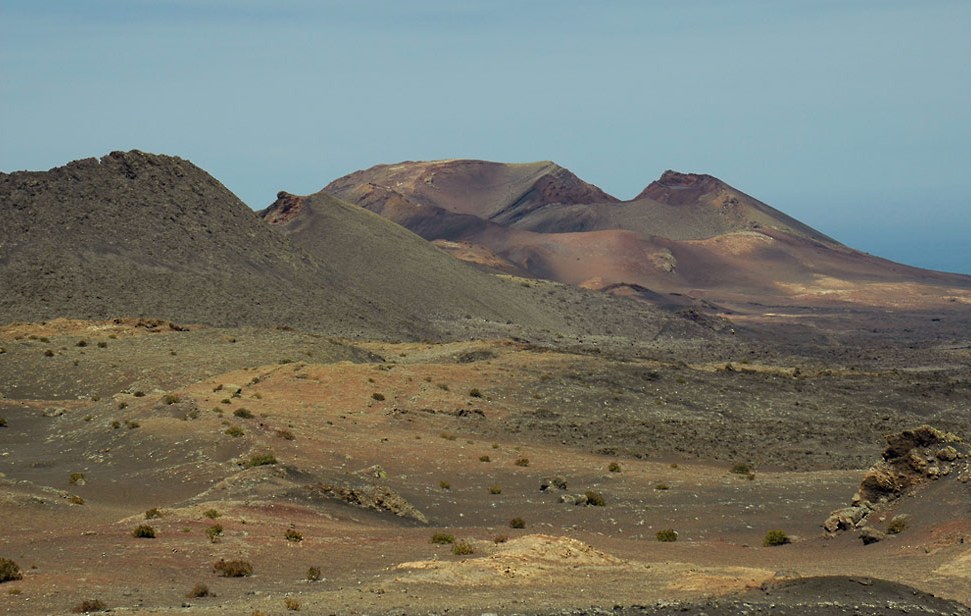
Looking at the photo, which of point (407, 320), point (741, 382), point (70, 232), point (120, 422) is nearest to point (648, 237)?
point (407, 320)

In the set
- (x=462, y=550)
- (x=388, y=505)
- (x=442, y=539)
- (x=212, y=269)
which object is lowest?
(x=388, y=505)

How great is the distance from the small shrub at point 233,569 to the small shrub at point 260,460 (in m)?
12.0

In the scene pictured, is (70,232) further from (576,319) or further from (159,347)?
(576,319)

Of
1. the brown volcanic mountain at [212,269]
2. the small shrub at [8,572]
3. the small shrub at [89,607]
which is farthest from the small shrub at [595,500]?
the brown volcanic mountain at [212,269]

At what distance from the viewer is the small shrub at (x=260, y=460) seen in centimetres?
3647

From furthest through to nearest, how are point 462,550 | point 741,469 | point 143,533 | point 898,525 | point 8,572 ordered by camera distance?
point 741,469, point 898,525, point 143,533, point 462,550, point 8,572

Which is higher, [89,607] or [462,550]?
[89,607]

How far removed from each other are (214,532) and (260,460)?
10710mm

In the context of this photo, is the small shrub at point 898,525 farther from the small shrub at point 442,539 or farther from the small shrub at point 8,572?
the small shrub at point 8,572

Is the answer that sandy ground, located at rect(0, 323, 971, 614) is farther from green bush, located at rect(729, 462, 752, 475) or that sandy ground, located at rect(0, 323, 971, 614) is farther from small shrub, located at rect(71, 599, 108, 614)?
green bush, located at rect(729, 462, 752, 475)

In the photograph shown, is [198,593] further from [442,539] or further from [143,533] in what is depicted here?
[442,539]

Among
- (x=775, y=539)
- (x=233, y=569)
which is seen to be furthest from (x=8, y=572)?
(x=775, y=539)

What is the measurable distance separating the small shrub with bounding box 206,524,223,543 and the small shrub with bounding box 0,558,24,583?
15.3 feet

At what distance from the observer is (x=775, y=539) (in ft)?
104
